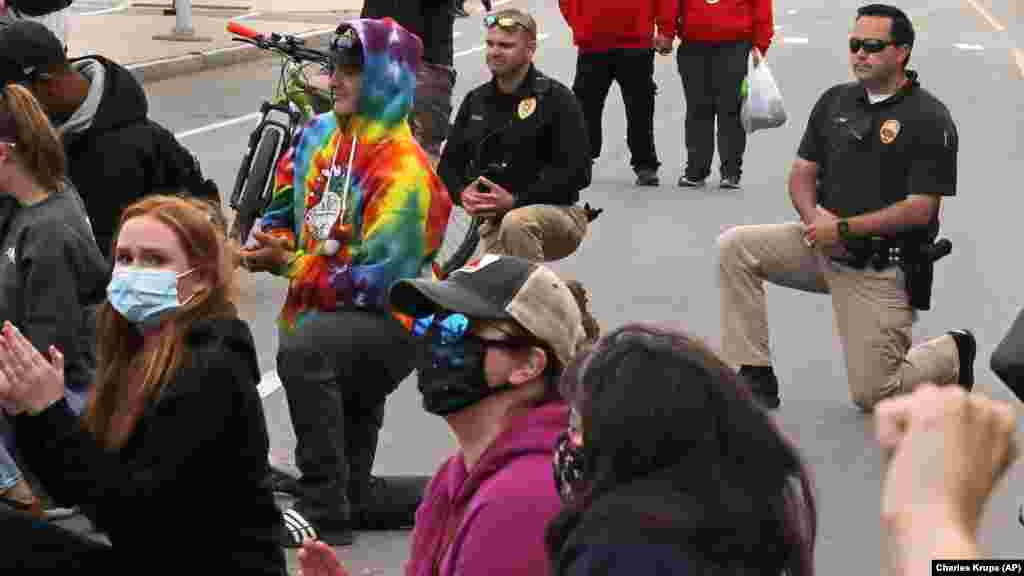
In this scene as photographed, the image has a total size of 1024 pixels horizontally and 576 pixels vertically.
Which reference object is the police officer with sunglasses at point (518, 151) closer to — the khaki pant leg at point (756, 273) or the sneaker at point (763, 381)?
the khaki pant leg at point (756, 273)

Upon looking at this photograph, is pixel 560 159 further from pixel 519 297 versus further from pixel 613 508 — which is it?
pixel 613 508

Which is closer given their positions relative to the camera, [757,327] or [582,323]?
[582,323]

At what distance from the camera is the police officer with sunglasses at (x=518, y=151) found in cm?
→ 916

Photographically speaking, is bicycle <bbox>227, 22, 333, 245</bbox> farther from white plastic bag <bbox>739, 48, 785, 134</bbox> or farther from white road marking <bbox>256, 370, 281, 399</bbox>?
white plastic bag <bbox>739, 48, 785, 134</bbox>

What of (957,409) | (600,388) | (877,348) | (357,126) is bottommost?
(877,348)

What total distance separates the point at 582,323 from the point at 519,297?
293 mm

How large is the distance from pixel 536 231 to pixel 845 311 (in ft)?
4.65

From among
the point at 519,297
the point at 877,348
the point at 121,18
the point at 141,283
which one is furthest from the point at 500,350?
the point at 121,18

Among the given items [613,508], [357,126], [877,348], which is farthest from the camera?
[877,348]

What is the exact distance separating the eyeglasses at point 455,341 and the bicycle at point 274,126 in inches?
243

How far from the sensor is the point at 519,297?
4504mm

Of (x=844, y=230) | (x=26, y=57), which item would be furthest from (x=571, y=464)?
(x=844, y=230)

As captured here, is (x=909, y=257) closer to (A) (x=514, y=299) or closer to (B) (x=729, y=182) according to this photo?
(A) (x=514, y=299)

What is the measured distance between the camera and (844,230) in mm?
8680
